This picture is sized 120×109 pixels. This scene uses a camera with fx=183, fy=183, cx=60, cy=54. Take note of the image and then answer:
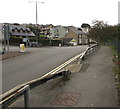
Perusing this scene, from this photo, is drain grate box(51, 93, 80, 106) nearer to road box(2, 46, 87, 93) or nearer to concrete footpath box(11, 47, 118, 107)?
concrete footpath box(11, 47, 118, 107)

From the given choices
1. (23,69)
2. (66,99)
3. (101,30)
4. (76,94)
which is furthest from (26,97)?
(101,30)

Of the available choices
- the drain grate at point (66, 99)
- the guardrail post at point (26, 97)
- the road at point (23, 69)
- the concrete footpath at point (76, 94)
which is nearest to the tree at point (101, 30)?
the road at point (23, 69)

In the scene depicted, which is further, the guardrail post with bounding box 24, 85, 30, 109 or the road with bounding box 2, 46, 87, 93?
the road with bounding box 2, 46, 87, 93

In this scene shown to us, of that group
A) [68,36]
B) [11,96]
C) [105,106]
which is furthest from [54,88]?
[68,36]

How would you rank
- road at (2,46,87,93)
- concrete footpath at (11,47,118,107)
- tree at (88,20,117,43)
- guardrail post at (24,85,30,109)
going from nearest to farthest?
guardrail post at (24,85,30,109), concrete footpath at (11,47,118,107), road at (2,46,87,93), tree at (88,20,117,43)

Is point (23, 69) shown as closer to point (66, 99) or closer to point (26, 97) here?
point (66, 99)

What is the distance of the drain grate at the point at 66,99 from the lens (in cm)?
511

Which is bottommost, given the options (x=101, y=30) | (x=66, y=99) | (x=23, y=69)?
(x=66, y=99)

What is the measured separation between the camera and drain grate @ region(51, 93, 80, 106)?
511cm

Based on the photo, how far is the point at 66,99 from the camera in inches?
213


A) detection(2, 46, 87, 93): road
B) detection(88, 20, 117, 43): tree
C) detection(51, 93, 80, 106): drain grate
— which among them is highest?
detection(88, 20, 117, 43): tree

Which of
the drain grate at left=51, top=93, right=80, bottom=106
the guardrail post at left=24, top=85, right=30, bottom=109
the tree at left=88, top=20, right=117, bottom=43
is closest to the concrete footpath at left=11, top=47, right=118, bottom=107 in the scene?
the drain grate at left=51, top=93, right=80, bottom=106

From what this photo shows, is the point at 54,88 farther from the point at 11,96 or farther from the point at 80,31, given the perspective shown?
the point at 80,31

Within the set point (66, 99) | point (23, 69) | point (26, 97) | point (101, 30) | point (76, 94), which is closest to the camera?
point (26, 97)
